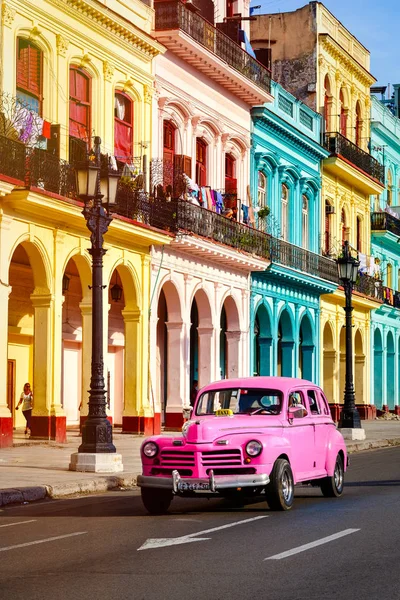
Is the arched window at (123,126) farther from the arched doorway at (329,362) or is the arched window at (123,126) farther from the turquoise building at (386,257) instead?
the turquoise building at (386,257)

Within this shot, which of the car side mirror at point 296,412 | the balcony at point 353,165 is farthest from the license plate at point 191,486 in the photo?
the balcony at point 353,165

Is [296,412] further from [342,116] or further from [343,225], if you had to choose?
[342,116]

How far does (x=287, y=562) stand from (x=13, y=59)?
53.4ft

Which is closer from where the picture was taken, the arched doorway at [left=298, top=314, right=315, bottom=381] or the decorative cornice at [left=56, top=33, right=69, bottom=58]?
the decorative cornice at [left=56, top=33, right=69, bottom=58]

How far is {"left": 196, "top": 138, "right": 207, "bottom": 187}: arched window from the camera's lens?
32803 millimetres

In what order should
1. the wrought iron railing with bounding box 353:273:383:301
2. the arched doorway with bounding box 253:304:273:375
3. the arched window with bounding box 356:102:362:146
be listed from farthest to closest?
the arched window with bounding box 356:102:362:146 → the wrought iron railing with bounding box 353:273:383:301 → the arched doorway with bounding box 253:304:273:375

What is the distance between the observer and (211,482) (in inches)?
504

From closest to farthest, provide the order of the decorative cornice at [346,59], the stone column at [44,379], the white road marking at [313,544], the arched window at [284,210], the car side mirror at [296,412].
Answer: the white road marking at [313,544] → the car side mirror at [296,412] → the stone column at [44,379] → the arched window at [284,210] → the decorative cornice at [346,59]

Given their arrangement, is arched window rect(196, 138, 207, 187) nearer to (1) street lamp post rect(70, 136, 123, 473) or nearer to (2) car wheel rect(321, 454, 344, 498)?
(1) street lamp post rect(70, 136, 123, 473)

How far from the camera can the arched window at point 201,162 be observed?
32803 mm

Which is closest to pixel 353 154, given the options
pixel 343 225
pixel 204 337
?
pixel 343 225

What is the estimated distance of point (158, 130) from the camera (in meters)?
30.1

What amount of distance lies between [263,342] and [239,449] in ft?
Result: 79.6

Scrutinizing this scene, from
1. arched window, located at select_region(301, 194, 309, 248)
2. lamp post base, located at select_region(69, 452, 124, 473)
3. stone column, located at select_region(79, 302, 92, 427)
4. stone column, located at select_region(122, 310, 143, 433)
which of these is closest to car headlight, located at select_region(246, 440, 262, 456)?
lamp post base, located at select_region(69, 452, 124, 473)
